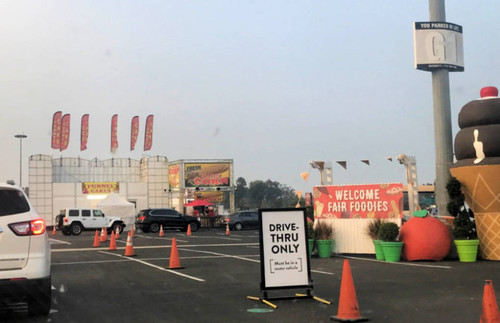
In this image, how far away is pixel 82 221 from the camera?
40.3 metres

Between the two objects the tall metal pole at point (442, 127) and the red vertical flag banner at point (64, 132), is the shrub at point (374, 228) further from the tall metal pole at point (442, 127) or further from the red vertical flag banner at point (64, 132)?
the red vertical flag banner at point (64, 132)

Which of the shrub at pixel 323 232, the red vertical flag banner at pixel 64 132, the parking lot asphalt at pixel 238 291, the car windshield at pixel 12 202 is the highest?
the red vertical flag banner at pixel 64 132

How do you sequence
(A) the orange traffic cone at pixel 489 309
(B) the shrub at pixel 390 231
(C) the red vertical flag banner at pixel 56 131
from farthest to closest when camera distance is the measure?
(C) the red vertical flag banner at pixel 56 131 → (B) the shrub at pixel 390 231 → (A) the orange traffic cone at pixel 489 309

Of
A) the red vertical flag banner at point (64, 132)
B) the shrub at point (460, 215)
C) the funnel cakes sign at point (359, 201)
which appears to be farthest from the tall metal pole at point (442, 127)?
the red vertical flag banner at point (64, 132)

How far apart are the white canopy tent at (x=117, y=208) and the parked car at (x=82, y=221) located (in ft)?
31.6

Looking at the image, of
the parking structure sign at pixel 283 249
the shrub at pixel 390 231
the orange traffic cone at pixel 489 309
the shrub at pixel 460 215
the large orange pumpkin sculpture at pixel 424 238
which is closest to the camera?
the orange traffic cone at pixel 489 309

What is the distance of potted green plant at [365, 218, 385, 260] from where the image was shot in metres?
17.2

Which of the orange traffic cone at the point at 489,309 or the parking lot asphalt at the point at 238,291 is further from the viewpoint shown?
the parking lot asphalt at the point at 238,291

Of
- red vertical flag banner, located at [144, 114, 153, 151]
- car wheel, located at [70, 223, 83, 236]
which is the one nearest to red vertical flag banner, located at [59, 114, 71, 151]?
red vertical flag banner, located at [144, 114, 153, 151]

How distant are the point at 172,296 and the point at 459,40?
22.0m

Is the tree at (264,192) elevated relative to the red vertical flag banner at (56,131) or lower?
lower

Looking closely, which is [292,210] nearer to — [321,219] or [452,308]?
[452,308]

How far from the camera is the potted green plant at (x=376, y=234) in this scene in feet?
56.4

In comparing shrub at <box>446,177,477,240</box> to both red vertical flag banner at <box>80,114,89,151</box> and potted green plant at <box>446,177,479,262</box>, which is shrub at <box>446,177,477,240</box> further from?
red vertical flag banner at <box>80,114,89,151</box>
